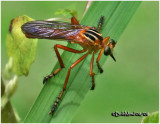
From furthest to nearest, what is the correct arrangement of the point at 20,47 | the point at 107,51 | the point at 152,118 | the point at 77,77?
the point at 107,51
the point at 77,77
the point at 20,47
the point at 152,118

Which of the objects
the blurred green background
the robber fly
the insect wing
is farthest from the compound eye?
the blurred green background

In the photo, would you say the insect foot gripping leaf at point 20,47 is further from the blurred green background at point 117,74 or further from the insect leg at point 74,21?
the blurred green background at point 117,74

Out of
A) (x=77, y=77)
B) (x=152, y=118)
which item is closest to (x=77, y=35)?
(x=77, y=77)

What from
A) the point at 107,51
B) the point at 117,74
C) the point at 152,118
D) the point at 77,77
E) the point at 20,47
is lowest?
the point at 117,74

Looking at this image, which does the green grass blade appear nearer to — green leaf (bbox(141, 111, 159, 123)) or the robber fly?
the robber fly

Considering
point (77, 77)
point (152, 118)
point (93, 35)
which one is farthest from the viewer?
point (93, 35)

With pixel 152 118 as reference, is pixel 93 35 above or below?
below

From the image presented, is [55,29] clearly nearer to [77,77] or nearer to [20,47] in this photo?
[77,77]
